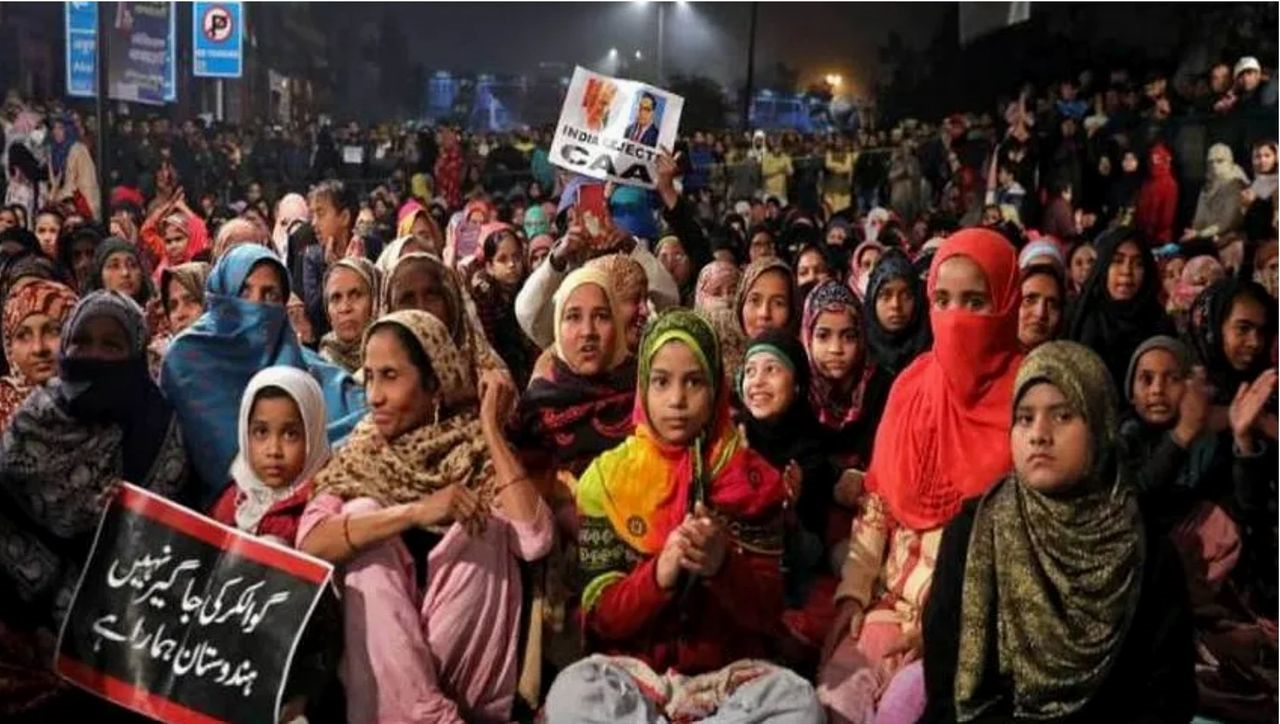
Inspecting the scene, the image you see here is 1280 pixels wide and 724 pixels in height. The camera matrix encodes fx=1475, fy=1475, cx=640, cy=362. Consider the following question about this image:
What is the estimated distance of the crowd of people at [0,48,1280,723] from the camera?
3047mm

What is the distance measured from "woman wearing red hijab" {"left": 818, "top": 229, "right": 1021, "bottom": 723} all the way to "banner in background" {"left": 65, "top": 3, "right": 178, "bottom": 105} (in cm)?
1188

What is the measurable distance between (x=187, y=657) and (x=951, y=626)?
5.49ft

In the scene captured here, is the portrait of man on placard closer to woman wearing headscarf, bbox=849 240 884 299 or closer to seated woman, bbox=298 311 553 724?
woman wearing headscarf, bbox=849 240 884 299

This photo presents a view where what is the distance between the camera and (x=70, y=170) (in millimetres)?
12273

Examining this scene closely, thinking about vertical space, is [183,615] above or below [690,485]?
below

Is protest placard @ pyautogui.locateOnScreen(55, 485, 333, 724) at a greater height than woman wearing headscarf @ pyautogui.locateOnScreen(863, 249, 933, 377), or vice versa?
woman wearing headscarf @ pyautogui.locateOnScreen(863, 249, 933, 377)

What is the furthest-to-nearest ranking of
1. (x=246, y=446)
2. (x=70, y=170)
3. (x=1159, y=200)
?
1. (x=70, y=170)
2. (x=1159, y=200)
3. (x=246, y=446)

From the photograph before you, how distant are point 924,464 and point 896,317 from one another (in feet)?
5.28

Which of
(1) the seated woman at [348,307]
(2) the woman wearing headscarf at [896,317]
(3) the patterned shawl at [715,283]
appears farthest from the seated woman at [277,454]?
(3) the patterned shawl at [715,283]

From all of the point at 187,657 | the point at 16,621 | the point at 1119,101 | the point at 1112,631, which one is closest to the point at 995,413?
the point at 1112,631

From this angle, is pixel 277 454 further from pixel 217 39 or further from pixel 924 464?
pixel 217 39

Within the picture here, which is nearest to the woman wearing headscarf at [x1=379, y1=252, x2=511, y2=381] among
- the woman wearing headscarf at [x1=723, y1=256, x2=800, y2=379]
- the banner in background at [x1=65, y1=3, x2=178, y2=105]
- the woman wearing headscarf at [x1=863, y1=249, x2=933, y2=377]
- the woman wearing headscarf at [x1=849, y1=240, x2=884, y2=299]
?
the woman wearing headscarf at [x1=723, y1=256, x2=800, y2=379]

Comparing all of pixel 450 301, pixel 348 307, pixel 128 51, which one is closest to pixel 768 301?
pixel 450 301

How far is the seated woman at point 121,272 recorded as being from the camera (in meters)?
6.03
